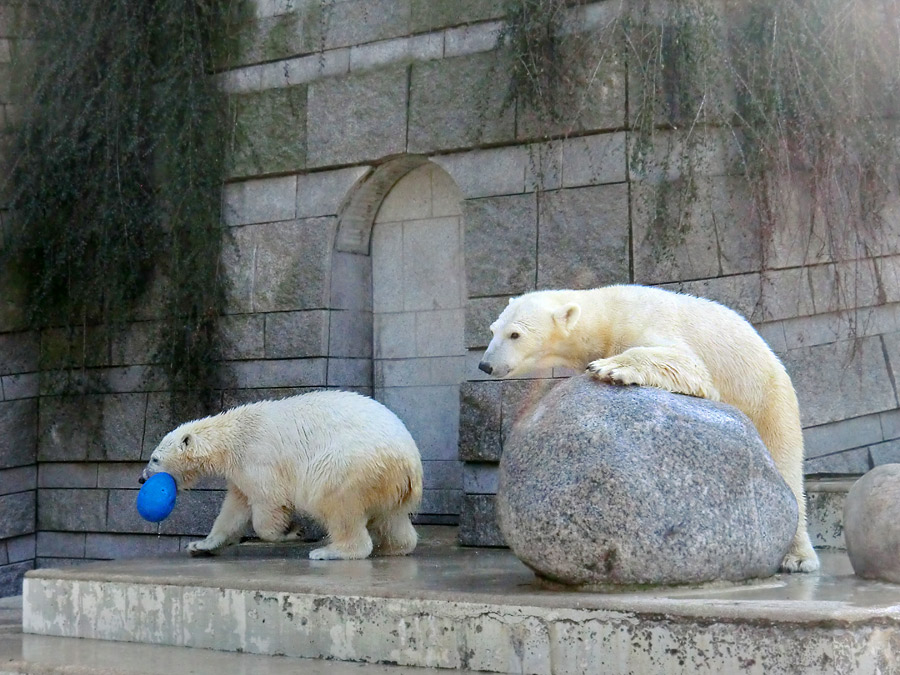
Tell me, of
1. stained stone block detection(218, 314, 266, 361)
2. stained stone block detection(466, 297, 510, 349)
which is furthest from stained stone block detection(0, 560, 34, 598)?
stained stone block detection(466, 297, 510, 349)

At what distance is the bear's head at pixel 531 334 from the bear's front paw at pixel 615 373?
52cm

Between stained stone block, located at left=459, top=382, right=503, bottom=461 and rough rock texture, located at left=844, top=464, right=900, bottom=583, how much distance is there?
106 inches

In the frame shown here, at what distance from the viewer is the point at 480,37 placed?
7.54 m

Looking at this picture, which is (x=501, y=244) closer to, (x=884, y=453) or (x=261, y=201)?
(x=261, y=201)

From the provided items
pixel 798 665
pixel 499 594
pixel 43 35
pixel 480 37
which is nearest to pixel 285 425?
pixel 499 594

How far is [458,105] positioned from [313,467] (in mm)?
2723

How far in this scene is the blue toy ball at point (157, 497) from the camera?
6.61 meters

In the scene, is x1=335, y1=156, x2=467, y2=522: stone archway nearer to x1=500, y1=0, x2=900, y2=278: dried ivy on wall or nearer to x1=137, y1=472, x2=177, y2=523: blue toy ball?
x1=500, y1=0, x2=900, y2=278: dried ivy on wall

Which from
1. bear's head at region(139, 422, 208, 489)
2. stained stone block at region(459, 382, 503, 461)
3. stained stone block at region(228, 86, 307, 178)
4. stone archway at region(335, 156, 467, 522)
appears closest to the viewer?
bear's head at region(139, 422, 208, 489)

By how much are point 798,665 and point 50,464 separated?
24.0 feet

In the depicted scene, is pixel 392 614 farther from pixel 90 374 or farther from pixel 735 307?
pixel 90 374

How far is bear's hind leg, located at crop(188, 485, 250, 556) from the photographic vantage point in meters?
6.83

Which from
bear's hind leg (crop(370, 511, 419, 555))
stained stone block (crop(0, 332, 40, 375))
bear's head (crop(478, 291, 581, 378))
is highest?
stained stone block (crop(0, 332, 40, 375))

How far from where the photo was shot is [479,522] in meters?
7.23
